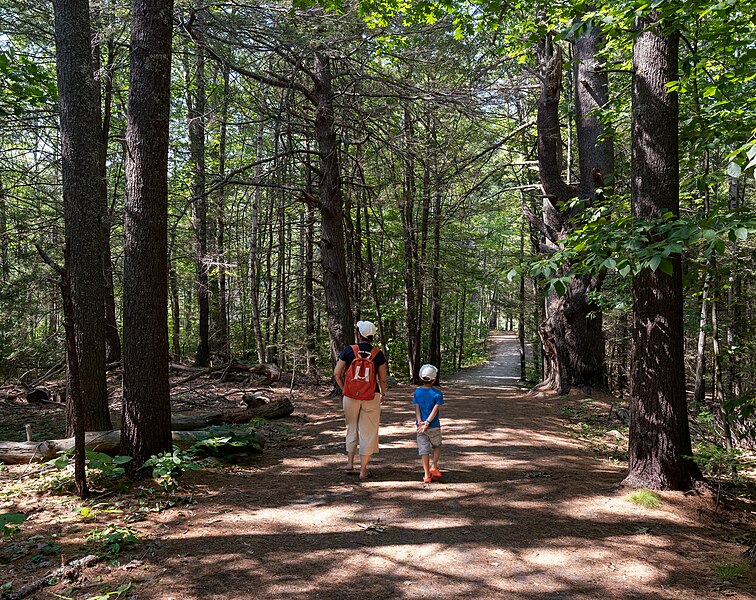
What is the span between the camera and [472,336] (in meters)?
42.8

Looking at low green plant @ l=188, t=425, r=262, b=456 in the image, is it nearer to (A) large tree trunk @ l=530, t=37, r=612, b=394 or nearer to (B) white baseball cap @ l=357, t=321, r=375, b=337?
(B) white baseball cap @ l=357, t=321, r=375, b=337

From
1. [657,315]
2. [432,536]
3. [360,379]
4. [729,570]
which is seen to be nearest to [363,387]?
[360,379]

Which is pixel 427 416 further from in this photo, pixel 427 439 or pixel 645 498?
pixel 645 498

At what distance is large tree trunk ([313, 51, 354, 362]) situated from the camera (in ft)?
37.9

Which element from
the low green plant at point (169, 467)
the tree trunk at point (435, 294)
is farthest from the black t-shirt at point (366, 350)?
the tree trunk at point (435, 294)

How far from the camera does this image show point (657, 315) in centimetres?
541

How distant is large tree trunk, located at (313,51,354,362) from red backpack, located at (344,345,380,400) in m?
5.53

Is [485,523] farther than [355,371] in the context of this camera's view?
No

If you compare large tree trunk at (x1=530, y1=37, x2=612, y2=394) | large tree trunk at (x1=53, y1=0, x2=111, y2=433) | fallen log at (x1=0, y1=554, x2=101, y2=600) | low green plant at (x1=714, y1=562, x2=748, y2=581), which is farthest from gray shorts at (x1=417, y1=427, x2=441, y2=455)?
large tree trunk at (x1=530, y1=37, x2=612, y2=394)

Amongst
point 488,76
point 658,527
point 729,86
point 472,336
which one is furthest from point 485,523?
point 472,336

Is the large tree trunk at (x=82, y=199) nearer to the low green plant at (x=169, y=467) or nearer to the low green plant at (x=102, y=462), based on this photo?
the low green plant at (x=102, y=462)

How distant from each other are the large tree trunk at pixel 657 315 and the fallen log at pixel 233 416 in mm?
5905

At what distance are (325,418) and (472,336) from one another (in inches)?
1327

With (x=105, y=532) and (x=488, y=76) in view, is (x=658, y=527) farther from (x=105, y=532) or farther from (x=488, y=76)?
(x=488, y=76)
